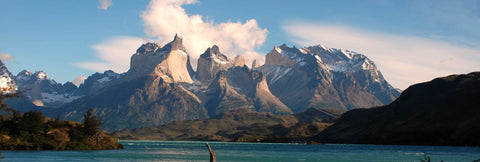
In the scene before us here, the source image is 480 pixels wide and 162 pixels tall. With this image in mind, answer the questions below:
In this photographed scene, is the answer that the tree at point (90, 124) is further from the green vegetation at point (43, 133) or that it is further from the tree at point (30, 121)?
the tree at point (30, 121)

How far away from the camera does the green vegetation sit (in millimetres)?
147000

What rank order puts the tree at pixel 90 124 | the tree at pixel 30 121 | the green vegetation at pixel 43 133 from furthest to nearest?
the tree at pixel 90 124
the green vegetation at pixel 43 133
the tree at pixel 30 121

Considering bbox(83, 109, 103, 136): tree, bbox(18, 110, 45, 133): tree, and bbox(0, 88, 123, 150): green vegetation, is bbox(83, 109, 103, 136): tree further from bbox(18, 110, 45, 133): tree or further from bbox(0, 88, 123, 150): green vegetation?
bbox(18, 110, 45, 133): tree

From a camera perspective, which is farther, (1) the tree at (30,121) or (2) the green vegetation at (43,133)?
(2) the green vegetation at (43,133)

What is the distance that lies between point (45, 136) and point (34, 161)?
4700cm

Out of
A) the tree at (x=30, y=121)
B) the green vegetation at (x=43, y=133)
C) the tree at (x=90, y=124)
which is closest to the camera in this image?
the tree at (x=30, y=121)

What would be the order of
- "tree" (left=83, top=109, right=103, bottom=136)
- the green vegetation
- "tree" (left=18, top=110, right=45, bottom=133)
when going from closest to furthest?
1. "tree" (left=18, top=110, right=45, bottom=133)
2. the green vegetation
3. "tree" (left=83, top=109, right=103, bottom=136)

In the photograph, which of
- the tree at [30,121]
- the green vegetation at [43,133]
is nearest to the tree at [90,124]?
the green vegetation at [43,133]

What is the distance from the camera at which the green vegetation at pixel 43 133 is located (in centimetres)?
14700

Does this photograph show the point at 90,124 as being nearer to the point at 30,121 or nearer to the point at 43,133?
the point at 43,133

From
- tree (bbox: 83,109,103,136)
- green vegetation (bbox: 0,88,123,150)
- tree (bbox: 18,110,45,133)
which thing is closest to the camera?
tree (bbox: 18,110,45,133)

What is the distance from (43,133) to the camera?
157 m

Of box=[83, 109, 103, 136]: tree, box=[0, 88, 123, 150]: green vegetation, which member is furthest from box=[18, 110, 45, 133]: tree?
box=[83, 109, 103, 136]: tree

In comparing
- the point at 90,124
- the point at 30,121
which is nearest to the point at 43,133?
the point at 30,121
